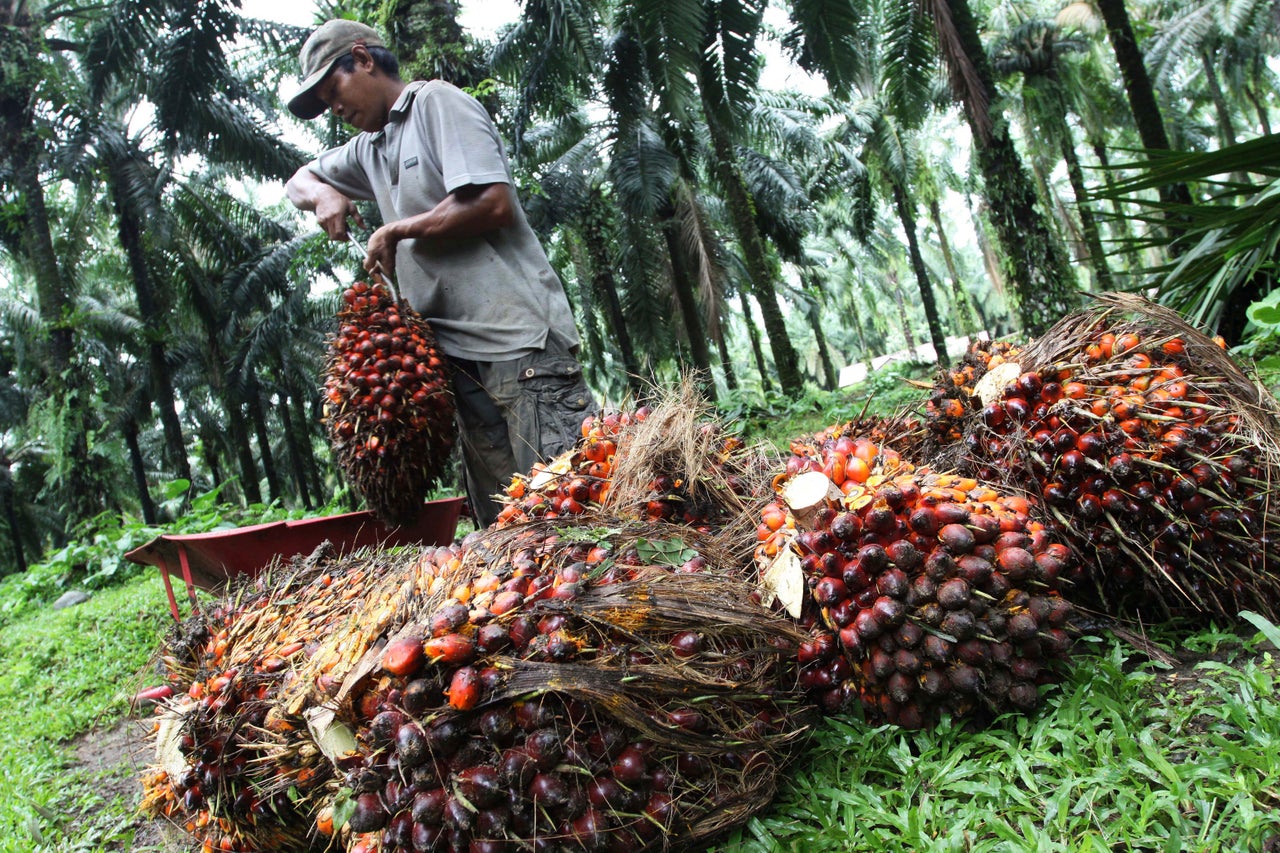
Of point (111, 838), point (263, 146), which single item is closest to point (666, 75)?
point (111, 838)

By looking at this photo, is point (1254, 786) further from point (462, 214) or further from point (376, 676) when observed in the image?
point (462, 214)

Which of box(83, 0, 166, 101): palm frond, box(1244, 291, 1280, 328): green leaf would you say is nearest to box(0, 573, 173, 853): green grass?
box(1244, 291, 1280, 328): green leaf

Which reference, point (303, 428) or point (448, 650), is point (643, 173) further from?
point (303, 428)

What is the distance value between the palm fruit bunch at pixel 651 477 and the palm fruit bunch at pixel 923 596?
0.48 meters

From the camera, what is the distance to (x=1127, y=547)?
147 cm

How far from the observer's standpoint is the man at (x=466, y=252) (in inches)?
101

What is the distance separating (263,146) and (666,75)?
11244mm

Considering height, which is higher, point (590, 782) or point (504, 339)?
point (504, 339)

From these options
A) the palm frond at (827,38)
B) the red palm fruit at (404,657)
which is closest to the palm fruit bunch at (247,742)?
the red palm fruit at (404,657)

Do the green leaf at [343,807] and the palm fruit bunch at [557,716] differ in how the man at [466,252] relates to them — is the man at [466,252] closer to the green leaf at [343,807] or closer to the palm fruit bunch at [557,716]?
the palm fruit bunch at [557,716]

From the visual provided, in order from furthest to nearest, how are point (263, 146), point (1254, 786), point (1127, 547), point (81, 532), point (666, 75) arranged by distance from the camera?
point (263, 146) → point (81, 532) → point (666, 75) → point (1127, 547) → point (1254, 786)

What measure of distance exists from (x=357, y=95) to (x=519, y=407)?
132 cm

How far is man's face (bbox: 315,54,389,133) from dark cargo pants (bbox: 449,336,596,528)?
998 millimetres

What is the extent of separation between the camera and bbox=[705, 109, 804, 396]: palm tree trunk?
1087 centimetres
